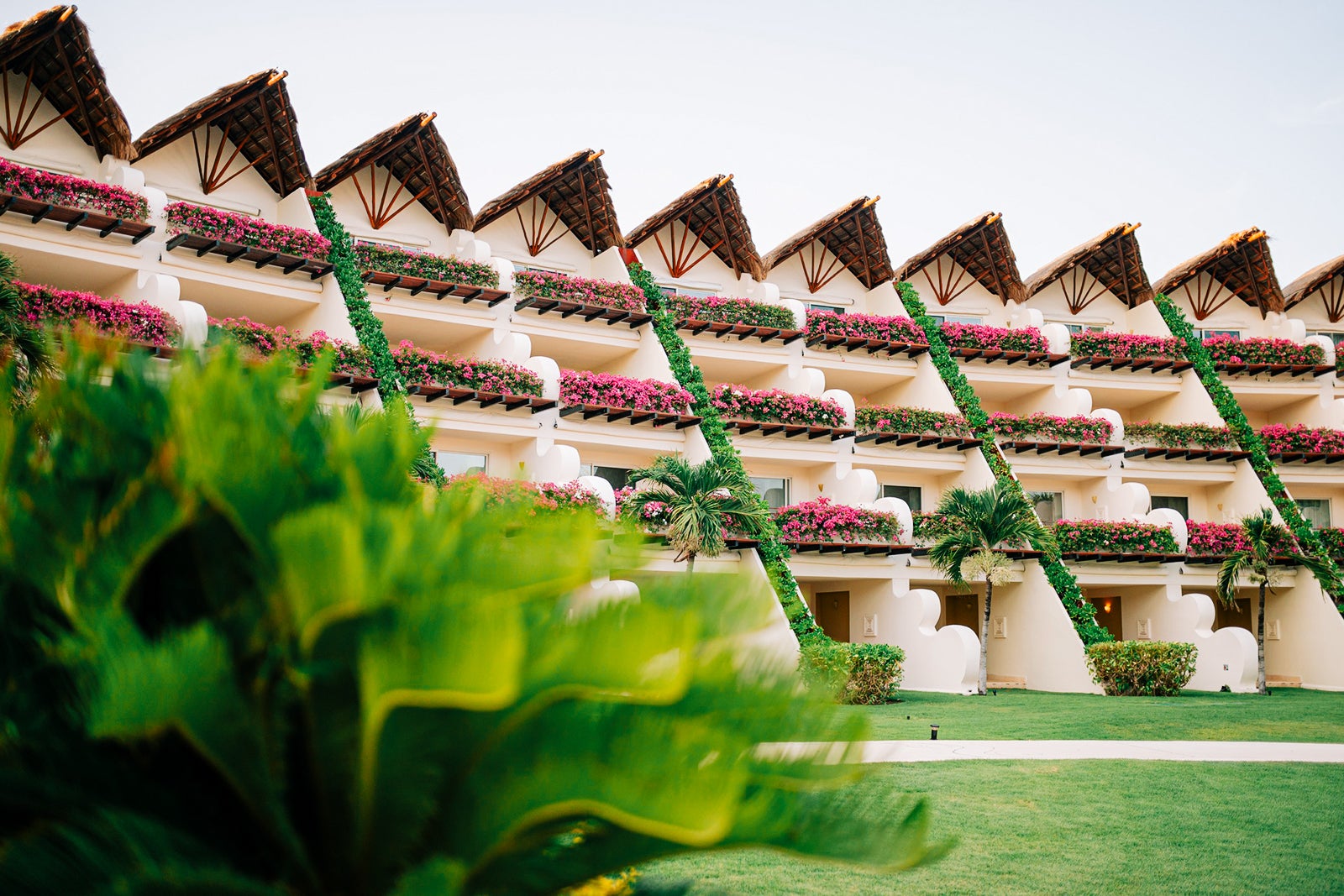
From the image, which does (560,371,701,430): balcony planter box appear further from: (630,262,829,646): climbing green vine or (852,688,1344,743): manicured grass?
(852,688,1344,743): manicured grass

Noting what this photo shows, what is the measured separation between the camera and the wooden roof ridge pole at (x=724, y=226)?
2938cm

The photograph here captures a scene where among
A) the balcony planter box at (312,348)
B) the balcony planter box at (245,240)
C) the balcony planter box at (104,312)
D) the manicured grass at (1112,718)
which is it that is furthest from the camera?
the balcony planter box at (245,240)

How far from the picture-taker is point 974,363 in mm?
32312

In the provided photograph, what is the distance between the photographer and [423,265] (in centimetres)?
2544

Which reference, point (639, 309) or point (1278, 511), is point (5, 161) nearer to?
point (639, 309)

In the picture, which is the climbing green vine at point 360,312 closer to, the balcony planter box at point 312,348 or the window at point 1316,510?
the balcony planter box at point 312,348

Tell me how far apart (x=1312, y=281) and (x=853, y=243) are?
Result: 56.6 feet

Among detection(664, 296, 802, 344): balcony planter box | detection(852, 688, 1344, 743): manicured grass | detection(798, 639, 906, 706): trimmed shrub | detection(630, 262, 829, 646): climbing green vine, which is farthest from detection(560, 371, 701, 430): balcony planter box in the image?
detection(852, 688, 1344, 743): manicured grass

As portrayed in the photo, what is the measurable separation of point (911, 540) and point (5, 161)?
2301 centimetres

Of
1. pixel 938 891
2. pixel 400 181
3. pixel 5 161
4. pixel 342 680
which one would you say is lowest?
pixel 938 891

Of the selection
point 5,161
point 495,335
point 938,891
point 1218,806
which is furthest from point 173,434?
point 495,335

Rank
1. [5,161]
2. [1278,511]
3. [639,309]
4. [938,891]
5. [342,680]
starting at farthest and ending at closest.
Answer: [1278,511] → [639,309] → [5,161] → [938,891] → [342,680]

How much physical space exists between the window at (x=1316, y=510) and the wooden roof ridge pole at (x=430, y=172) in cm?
2999

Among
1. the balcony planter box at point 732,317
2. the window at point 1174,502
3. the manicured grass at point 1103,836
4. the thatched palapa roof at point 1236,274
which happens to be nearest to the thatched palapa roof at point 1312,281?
the thatched palapa roof at point 1236,274
